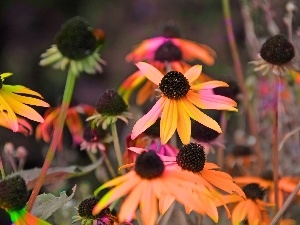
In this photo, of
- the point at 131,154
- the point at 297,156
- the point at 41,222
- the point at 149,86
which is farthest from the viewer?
the point at 297,156

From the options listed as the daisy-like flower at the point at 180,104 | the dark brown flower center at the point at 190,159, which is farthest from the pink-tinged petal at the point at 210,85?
the dark brown flower center at the point at 190,159

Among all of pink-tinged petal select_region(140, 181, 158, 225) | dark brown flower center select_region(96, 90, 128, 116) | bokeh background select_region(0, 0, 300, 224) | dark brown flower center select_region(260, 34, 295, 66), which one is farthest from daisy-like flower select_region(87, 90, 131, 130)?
bokeh background select_region(0, 0, 300, 224)

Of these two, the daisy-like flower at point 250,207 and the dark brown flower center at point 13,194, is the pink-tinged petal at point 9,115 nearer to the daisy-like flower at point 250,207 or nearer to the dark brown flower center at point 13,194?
the dark brown flower center at point 13,194

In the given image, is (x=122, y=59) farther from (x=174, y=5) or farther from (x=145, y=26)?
(x=174, y=5)

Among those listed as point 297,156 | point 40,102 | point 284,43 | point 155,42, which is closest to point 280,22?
point 297,156

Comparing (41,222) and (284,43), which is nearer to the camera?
(41,222)

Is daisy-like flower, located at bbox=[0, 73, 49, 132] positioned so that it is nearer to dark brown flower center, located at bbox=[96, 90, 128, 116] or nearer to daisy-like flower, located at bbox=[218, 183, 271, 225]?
dark brown flower center, located at bbox=[96, 90, 128, 116]

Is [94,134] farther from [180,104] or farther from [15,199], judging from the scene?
[15,199]
